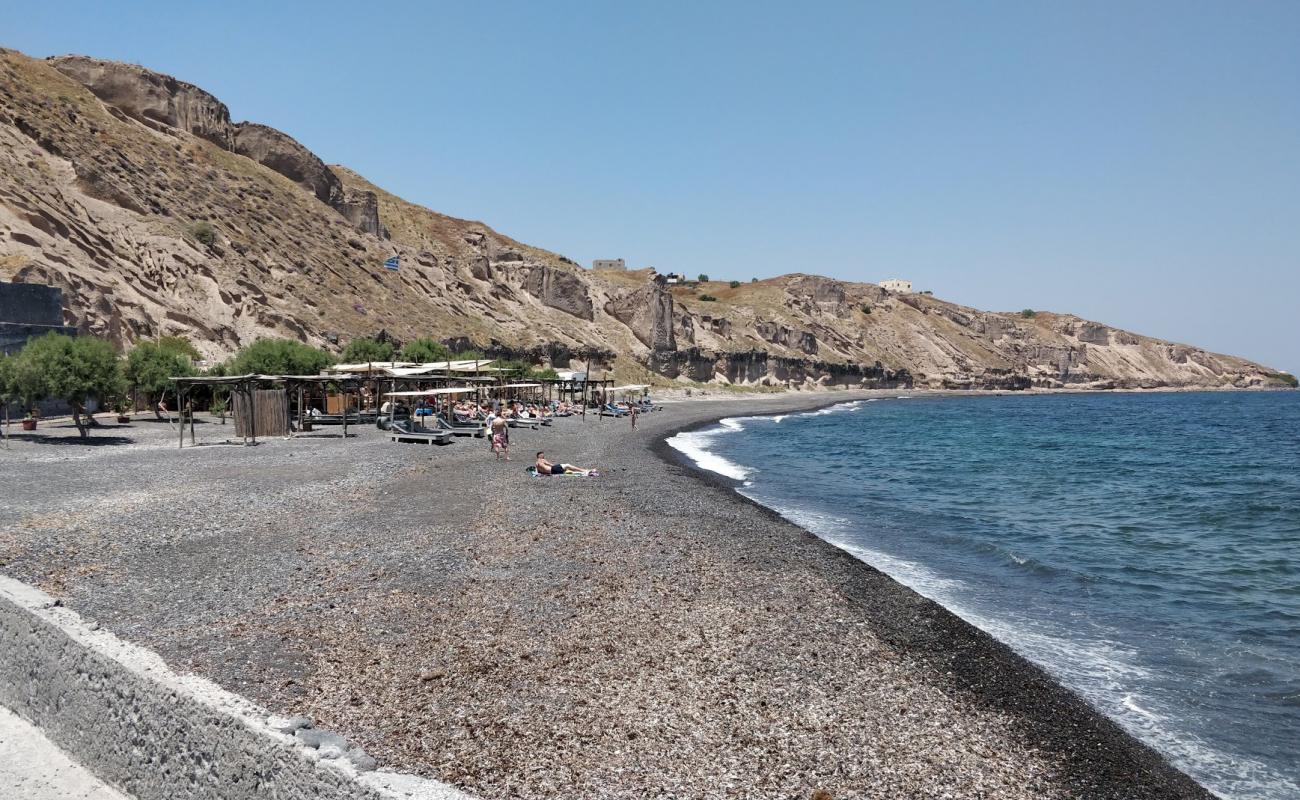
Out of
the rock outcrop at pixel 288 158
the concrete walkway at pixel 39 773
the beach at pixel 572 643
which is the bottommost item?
the beach at pixel 572 643

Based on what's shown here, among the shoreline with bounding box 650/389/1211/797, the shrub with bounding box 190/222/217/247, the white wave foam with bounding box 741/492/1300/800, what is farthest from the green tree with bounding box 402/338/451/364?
the shoreline with bounding box 650/389/1211/797

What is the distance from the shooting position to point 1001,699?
808cm

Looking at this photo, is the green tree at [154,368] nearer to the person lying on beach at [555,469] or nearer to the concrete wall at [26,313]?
the concrete wall at [26,313]

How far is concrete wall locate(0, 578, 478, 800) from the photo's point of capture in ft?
13.8

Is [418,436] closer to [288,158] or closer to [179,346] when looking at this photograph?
[179,346]

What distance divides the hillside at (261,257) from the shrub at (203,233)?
13 centimetres

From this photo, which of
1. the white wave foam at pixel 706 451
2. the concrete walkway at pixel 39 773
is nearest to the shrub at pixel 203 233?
the white wave foam at pixel 706 451

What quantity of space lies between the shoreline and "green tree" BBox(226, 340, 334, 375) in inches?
1279

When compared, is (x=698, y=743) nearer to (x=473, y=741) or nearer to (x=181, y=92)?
(x=473, y=741)

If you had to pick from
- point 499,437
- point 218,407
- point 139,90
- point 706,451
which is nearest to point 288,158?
point 139,90

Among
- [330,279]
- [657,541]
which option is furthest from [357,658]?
[330,279]

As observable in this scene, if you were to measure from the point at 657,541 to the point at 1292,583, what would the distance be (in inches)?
429

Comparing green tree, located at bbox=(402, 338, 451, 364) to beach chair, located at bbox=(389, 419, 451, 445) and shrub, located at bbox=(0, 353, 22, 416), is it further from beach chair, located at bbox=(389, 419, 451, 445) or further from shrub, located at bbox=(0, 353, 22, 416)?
shrub, located at bbox=(0, 353, 22, 416)

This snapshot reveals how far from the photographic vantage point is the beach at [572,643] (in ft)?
20.7
